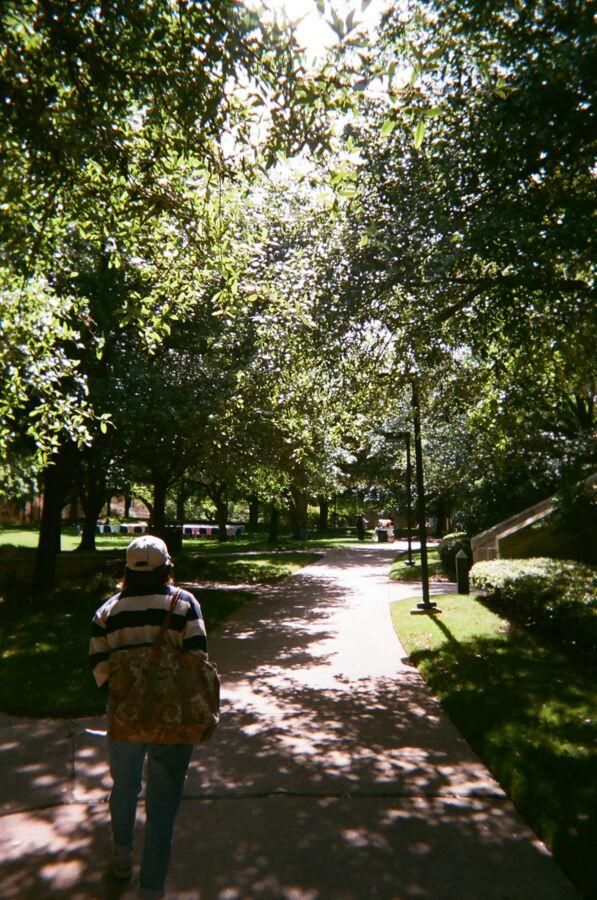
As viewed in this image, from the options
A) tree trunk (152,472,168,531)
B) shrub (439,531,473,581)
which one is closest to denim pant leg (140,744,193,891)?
shrub (439,531,473,581)

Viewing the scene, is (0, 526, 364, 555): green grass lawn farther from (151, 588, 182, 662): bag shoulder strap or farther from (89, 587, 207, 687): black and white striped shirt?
(151, 588, 182, 662): bag shoulder strap

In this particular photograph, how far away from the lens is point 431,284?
28.8 ft

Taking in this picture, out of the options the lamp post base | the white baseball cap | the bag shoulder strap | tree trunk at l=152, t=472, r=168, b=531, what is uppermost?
tree trunk at l=152, t=472, r=168, b=531

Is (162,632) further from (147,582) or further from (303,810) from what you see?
(303,810)

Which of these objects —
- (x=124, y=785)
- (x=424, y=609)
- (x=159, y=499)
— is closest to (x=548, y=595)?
(x=424, y=609)

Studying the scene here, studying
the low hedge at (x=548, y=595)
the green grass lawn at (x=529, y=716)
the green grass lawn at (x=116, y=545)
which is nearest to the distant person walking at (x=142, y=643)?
the green grass lawn at (x=529, y=716)

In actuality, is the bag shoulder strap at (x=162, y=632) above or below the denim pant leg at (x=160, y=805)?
above

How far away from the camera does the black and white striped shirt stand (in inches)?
135

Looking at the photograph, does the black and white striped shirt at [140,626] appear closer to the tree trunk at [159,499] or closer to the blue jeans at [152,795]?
the blue jeans at [152,795]

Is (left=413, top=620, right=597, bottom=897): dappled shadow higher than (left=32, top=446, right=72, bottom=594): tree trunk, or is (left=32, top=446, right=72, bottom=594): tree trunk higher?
(left=32, top=446, right=72, bottom=594): tree trunk

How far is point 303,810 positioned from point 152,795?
1.39 m

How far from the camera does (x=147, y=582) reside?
3518 mm

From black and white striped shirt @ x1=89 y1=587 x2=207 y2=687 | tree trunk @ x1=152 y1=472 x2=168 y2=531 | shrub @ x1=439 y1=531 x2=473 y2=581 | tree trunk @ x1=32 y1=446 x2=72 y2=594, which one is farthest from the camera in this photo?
tree trunk @ x1=152 y1=472 x2=168 y2=531

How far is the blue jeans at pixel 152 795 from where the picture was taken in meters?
3.25
